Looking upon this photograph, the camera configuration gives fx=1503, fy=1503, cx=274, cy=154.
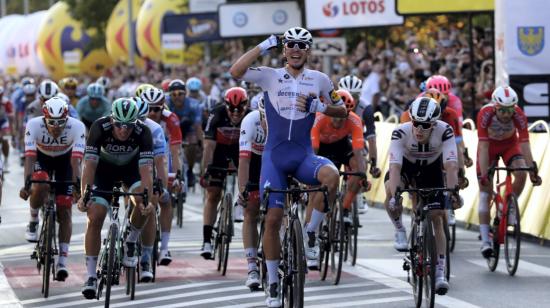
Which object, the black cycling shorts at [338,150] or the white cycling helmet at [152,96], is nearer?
the white cycling helmet at [152,96]

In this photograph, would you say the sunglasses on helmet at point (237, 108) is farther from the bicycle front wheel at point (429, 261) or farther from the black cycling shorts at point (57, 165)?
the bicycle front wheel at point (429, 261)

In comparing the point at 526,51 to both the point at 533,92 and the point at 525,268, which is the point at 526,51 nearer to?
the point at 533,92

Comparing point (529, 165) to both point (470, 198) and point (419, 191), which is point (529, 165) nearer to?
point (419, 191)

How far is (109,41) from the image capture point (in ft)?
224

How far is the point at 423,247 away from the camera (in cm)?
1185

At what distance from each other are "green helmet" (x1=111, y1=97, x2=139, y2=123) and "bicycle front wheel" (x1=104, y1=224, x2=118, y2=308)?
87cm

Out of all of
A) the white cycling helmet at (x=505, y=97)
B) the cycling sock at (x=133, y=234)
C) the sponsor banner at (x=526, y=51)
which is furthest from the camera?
the sponsor banner at (x=526, y=51)

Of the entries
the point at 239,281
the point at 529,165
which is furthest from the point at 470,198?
the point at 239,281

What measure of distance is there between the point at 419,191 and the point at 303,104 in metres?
1.34

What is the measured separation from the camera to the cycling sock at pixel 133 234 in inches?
508

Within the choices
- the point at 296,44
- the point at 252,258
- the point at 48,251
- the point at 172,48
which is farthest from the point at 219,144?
the point at 172,48

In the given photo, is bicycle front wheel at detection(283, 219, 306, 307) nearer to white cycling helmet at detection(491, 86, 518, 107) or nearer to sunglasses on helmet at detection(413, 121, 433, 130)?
sunglasses on helmet at detection(413, 121, 433, 130)

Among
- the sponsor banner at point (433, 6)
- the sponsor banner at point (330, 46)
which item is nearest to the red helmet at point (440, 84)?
the sponsor banner at point (433, 6)

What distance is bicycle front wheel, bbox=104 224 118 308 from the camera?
1185 centimetres
